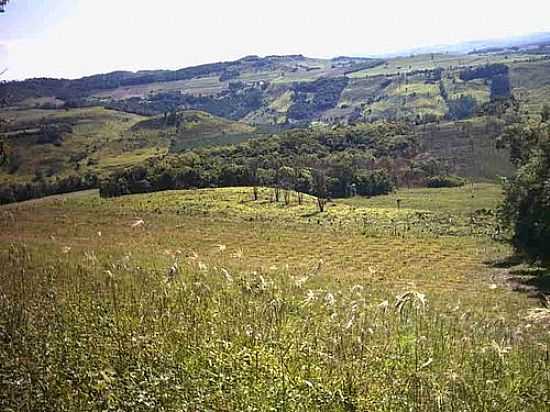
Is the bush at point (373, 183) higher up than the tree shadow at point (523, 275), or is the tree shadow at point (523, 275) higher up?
the tree shadow at point (523, 275)

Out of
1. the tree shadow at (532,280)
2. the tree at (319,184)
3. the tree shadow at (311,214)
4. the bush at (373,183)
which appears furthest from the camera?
the bush at (373,183)

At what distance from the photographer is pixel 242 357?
23.1ft

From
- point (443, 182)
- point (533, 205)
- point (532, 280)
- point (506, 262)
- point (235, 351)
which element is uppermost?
point (235, 351)

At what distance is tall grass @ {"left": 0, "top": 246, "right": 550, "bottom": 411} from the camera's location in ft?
20.4

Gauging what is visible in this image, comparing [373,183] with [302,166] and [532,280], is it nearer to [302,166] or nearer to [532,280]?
[302,166]

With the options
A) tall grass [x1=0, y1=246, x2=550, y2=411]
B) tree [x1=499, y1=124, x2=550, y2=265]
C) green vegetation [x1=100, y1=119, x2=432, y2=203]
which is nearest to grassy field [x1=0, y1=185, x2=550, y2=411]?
tall grass [x1=0, y1=246, x2=550, y2=411]

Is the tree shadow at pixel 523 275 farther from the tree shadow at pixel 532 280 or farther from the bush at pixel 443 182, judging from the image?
the bush at pixel 443 182

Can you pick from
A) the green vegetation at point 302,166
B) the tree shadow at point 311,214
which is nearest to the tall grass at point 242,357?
the tree shadow at point 311,214

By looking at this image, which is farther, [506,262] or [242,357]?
[506,262]

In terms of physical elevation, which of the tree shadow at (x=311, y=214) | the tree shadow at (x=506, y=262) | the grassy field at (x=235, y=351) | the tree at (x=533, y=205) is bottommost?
the tree shadow at (x=311, y=214)

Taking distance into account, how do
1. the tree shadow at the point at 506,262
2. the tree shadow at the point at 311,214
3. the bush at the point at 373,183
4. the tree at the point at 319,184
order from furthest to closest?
the bush at the point at 373,183
the tree at the point at 319,184
the tree shadow at the point at 311,214
the tree shadow at the point at 506,262

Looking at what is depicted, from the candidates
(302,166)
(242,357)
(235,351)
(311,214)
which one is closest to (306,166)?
(302,166)

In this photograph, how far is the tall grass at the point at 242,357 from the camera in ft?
20.4

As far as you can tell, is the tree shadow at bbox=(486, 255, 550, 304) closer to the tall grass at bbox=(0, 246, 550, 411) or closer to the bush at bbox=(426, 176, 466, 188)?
the tall grass at bbox=(0, 246, 550, 411)
